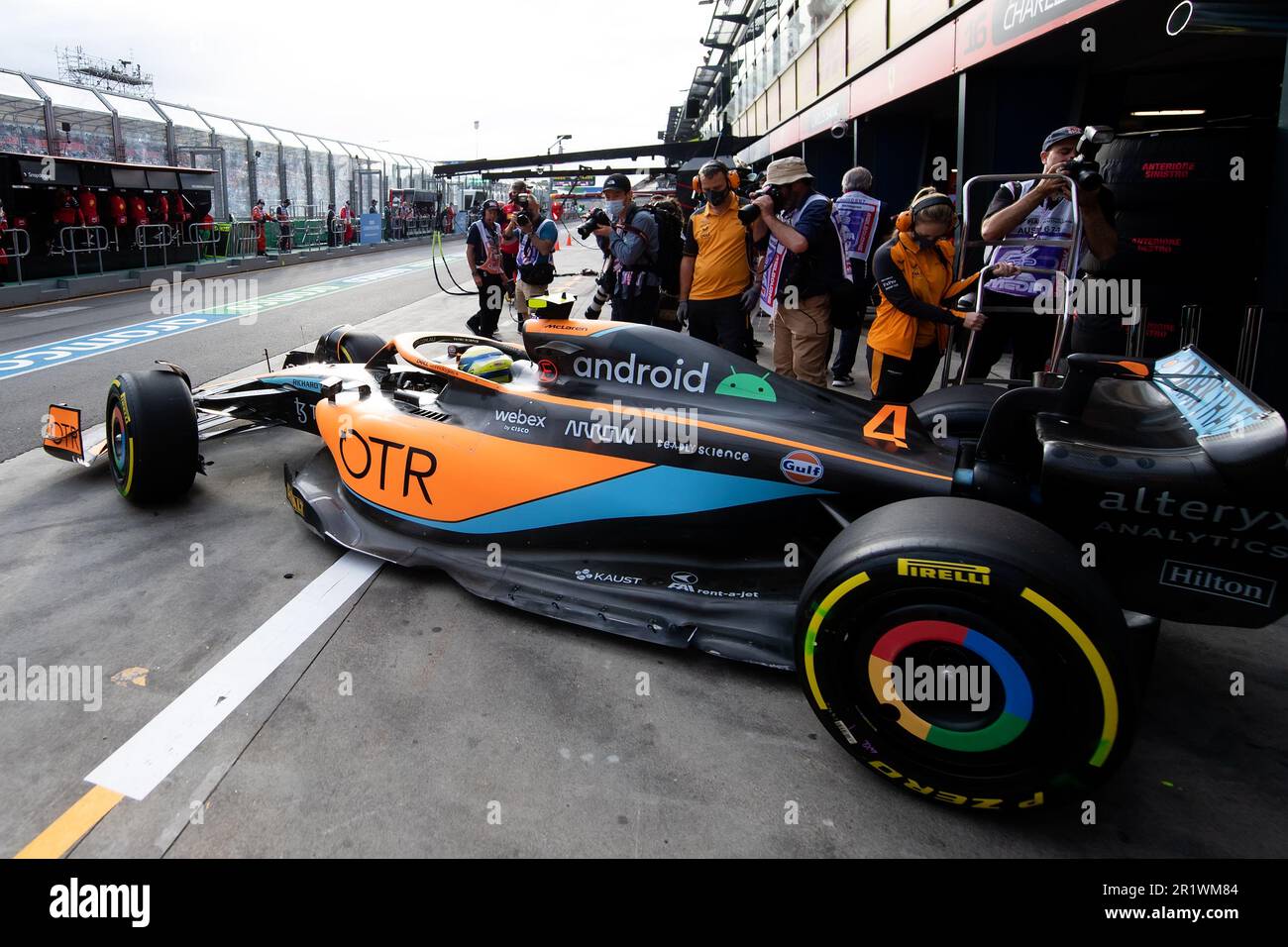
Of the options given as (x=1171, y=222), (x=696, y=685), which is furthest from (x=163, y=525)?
(x=1171, y=222)

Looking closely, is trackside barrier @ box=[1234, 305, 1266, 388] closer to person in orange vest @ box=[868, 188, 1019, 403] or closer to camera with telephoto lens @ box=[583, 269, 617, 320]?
person in orange vest @ box=[868, 188, 1019, 403]

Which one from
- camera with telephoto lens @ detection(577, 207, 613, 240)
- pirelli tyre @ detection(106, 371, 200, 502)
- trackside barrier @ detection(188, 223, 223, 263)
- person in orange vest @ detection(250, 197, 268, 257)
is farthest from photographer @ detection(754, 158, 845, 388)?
person in orange vest @ detection(250, 197, 268, 257)

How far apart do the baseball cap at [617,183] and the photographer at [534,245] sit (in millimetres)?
1830

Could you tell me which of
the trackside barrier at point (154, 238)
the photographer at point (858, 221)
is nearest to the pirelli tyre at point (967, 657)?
the photographer at point (858, 221)

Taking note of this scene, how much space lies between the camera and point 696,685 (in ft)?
9.62

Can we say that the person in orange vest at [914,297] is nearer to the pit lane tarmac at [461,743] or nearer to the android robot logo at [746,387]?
the android robot logo at [746,387]

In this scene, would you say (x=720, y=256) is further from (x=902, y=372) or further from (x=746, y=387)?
(x=746, y=387)

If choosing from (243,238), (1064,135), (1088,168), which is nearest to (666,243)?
(1064,135)

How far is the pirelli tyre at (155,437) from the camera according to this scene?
4.36m

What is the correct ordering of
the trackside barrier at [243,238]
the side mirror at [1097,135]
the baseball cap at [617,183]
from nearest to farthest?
1. the side mirror at [1097,135]
2. the baseball cap at [617,183]
3. the trackside barrier at [243,238]

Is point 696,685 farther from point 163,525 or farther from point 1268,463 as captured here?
point 163,525

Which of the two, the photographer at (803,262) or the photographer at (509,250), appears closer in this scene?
the photographer at (803,262)
